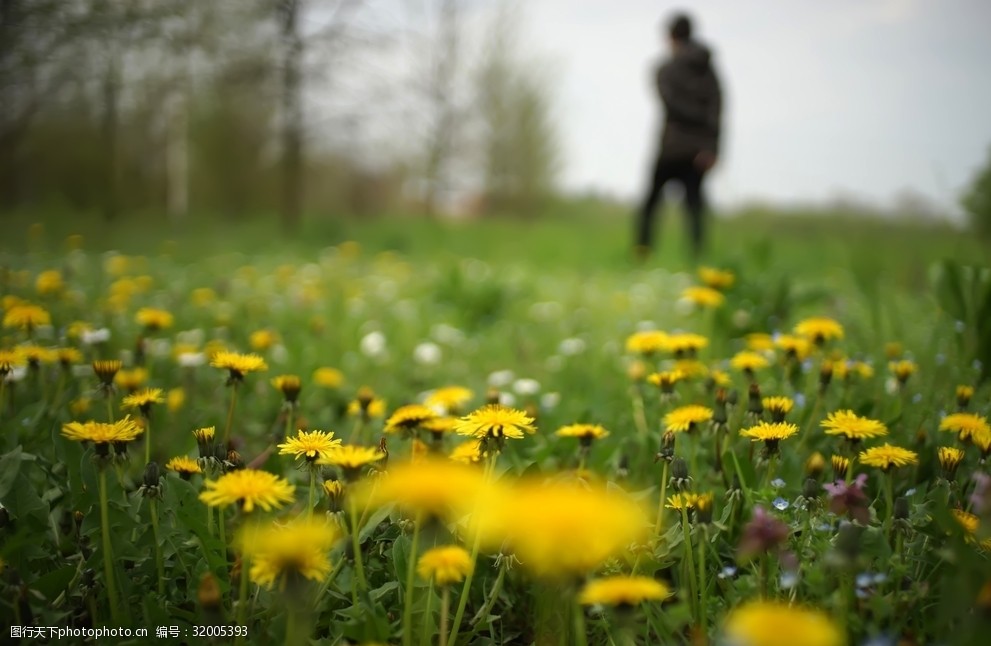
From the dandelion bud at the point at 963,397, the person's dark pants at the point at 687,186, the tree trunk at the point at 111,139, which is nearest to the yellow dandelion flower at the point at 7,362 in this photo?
the dandelion bud at the point at 963,397

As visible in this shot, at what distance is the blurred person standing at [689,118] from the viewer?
4.76 meters

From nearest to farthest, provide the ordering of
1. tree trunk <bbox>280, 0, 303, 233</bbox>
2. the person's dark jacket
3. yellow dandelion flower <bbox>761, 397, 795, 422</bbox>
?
yellow dandelion flower <bbox>761, 397, 795, 422</bbox>
the person's dark jacket
tree trunk <bbox>280, 0, 303, 233</bbox>

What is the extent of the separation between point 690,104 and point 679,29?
1.78ft

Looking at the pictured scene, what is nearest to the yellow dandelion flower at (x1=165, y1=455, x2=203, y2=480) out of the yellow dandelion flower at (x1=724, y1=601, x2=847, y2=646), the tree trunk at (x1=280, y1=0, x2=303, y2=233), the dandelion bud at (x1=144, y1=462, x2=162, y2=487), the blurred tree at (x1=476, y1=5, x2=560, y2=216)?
the dandelion bud at (x1=144, y1=462, x2=162, y2=487)

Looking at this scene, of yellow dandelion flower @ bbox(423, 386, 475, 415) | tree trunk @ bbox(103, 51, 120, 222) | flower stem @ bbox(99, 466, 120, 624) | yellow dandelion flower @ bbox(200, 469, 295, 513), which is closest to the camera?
yellow dandelion flower @ bbox(200, 469, 295, 513)

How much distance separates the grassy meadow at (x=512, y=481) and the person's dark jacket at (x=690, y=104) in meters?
2.40

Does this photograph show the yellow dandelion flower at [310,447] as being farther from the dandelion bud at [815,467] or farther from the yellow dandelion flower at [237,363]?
the dandelion bud at [815,467]

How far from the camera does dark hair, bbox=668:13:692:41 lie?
4.66m

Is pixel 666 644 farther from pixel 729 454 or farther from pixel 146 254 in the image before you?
pixel 146 254

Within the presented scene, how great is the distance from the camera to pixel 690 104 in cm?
482

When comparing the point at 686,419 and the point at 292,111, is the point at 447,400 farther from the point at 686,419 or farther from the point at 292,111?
the point at 292,111

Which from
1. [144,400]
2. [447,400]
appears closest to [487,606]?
[447,400]

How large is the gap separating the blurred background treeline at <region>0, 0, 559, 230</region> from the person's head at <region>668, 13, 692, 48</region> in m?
3.31

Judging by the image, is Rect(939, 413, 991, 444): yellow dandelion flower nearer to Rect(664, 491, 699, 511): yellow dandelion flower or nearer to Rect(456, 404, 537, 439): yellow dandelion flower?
Rect(664, 491, 699, 511): yellow dandelion flower
